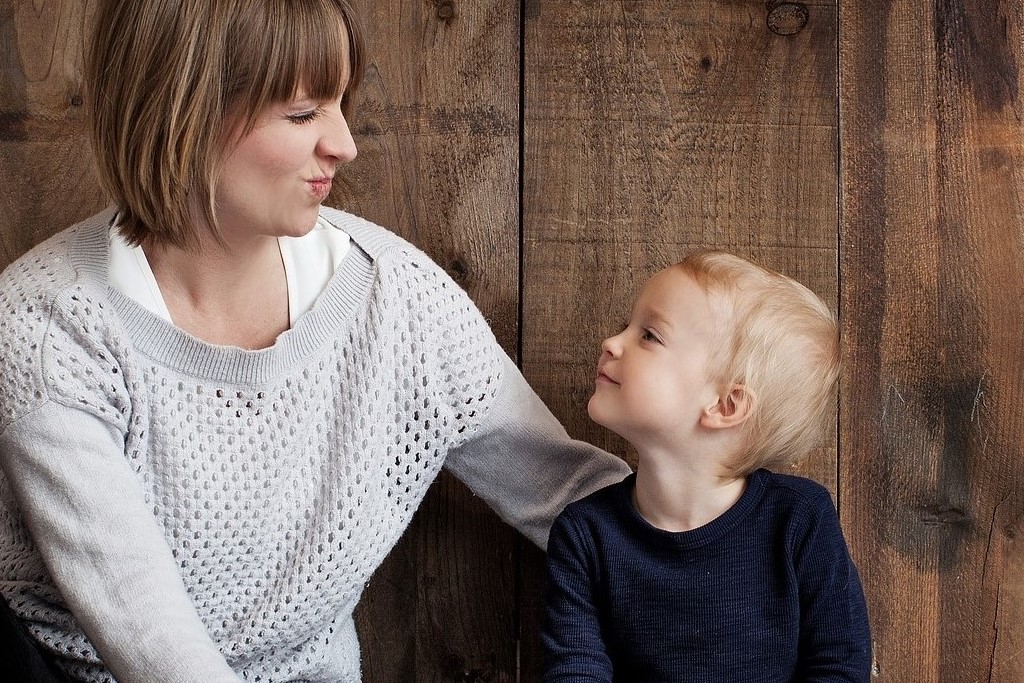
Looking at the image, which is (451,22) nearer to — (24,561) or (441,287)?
(441,287)

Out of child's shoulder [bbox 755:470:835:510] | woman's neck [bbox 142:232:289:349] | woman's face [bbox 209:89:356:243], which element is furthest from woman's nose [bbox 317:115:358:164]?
child's shoulder [bbox 755:470:835:510]

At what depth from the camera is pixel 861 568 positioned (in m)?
1.51

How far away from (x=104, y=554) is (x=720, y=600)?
0.69m

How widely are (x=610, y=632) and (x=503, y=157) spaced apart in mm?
650

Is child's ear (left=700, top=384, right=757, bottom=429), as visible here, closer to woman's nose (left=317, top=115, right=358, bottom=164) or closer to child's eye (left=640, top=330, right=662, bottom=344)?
child's eye (left=640, top=330, right=662, bottom=344)

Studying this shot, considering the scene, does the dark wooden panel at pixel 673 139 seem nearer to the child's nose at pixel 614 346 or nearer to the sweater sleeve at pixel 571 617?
the child's nose at pixel 614 346

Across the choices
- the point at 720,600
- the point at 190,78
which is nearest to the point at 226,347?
the point at 190,78

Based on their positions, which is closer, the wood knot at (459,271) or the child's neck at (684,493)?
the child's neck at (684,493)

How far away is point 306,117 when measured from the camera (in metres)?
1.14

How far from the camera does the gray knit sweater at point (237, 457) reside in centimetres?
113

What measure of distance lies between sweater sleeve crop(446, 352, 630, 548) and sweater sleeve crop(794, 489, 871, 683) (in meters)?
0.26

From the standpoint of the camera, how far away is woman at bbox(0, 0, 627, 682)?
1105 millimetres

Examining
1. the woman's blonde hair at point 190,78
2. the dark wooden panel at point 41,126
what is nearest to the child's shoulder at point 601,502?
the woman's blonde hair at point 190,78

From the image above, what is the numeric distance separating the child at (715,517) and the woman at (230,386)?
14 centimetres
